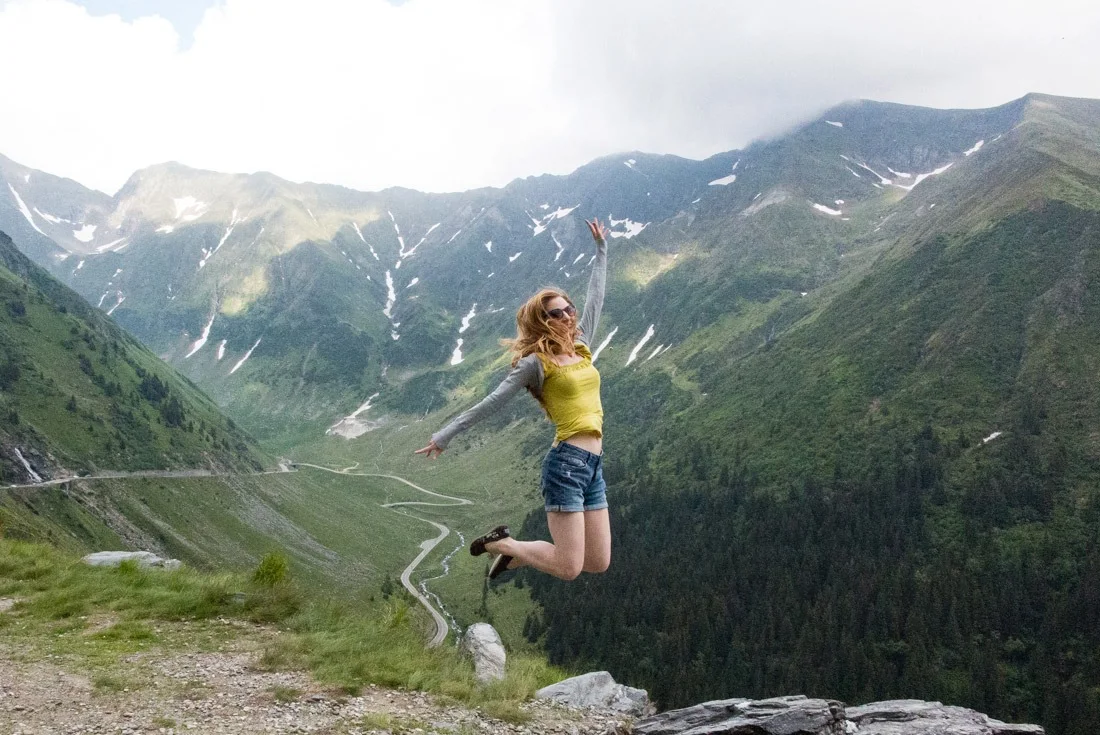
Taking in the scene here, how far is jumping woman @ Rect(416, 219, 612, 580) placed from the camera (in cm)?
811

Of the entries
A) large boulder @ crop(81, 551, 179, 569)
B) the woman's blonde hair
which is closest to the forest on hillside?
large boulder @ crop(81, 551, 179, 569)

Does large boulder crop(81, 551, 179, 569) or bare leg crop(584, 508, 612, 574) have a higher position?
bare leg crop(584, 508, 612, 574)

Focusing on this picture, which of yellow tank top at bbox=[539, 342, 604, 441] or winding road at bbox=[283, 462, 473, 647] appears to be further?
winding road at bbox=[283, 462, 473, 647]

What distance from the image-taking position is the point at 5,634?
10125 mm

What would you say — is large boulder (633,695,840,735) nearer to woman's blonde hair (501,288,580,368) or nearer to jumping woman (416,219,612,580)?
jumping woman (416,219,612,580)

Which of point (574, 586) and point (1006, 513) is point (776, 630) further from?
point (1006, 513)

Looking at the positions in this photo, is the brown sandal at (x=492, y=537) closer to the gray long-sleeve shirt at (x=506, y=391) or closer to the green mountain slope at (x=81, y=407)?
the gray long-sleeve shirt at (x=506, y=391)

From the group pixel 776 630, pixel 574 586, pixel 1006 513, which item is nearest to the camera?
pixel 776 630

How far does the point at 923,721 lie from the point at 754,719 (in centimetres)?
389

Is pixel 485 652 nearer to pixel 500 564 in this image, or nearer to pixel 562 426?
pixel 500 564

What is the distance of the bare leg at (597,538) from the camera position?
853 cm

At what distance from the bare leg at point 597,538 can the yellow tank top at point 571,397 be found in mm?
1130

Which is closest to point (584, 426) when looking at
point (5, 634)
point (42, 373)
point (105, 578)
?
point (5, 634)

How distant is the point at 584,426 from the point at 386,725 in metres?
4.20
